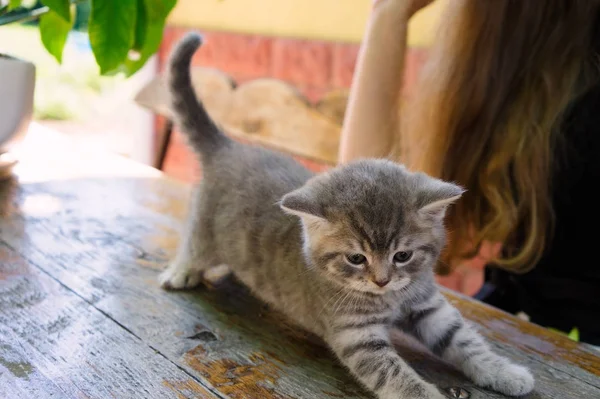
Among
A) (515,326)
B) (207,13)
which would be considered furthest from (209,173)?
(207,13)

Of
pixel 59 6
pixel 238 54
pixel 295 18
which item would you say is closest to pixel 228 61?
pixel 238 54

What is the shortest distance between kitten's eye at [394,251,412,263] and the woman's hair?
398 millimetres

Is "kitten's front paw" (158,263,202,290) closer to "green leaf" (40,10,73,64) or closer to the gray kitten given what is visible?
the gray kitten

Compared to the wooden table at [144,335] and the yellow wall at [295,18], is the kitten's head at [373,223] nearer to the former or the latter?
the wooden table at [144,335]

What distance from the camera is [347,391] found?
0.62 metres

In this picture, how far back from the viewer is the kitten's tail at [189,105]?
3.01 feet

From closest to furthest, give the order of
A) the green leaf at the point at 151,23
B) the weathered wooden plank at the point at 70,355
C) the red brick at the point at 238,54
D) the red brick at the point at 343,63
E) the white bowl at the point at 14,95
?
the weathered wooden plank at the point at 70,355, the green leaf at the point at 151,23, the white bowl at the point at 14,95, the red brick at the point at 343,63, the red brick at the point at 238,54

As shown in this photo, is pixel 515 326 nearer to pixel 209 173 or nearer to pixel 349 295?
pixel 349 295

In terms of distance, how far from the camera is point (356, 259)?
2.26 feet

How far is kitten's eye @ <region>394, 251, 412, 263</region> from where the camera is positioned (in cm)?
68

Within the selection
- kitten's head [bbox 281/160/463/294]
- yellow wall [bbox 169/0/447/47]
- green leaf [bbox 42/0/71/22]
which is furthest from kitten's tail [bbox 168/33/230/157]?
yellow wall [bbox 169/0/447/47]

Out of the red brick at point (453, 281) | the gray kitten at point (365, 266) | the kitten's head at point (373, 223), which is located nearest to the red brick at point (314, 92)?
the red brick at point (453, 281)

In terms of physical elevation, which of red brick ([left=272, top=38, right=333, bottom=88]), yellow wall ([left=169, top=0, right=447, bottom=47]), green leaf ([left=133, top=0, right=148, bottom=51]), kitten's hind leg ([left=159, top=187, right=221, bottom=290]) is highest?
yellow wall ([left=169, top=0, right=447, bottom=47])

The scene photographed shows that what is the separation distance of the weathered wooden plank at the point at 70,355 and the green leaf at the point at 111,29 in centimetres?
35
